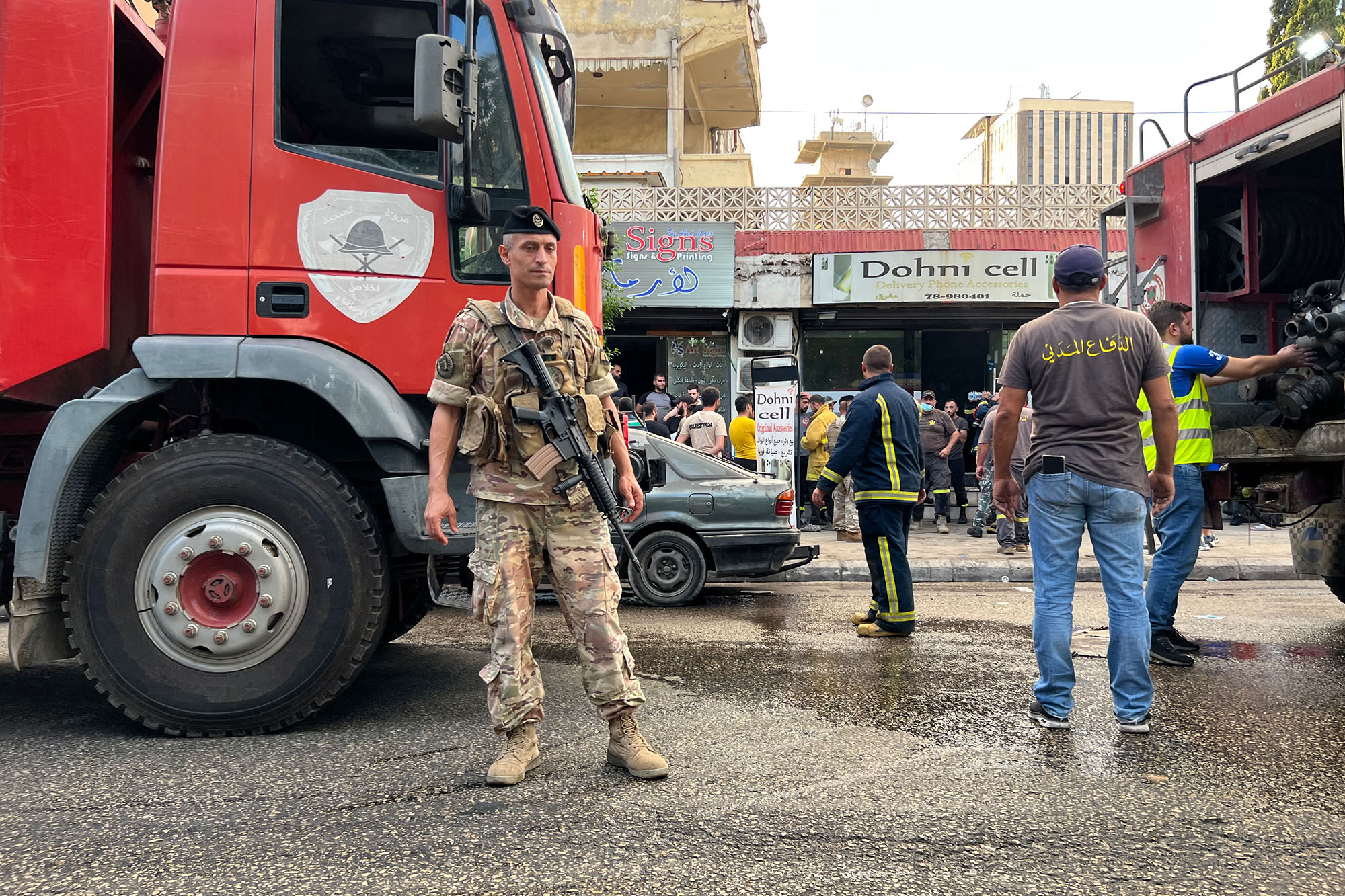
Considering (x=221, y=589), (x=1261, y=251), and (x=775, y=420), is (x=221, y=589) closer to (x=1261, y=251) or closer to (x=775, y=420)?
(x=1261, y=251)

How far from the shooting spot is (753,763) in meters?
3.61

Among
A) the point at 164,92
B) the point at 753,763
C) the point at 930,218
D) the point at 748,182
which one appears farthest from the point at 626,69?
the point at 753,763

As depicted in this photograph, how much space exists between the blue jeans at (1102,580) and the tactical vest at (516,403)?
6.09 feet

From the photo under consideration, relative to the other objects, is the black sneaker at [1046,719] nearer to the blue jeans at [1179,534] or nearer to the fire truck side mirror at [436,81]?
the blue jeans at [1179,534]

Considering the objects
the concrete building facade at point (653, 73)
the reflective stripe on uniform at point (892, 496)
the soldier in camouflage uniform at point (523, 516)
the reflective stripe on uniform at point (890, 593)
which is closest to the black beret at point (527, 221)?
the soldier in camouflage uniform at point (523, 516)

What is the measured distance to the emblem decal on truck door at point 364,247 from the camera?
4047mm

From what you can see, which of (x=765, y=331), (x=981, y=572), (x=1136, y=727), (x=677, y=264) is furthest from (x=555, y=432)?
(x=765, y=331)

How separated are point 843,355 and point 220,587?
15.5 metres

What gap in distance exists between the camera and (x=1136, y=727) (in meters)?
3.97

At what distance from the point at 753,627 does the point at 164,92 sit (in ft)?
14.9

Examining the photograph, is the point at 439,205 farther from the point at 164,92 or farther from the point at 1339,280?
the point at 1339,280

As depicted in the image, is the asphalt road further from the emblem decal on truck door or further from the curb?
the curb

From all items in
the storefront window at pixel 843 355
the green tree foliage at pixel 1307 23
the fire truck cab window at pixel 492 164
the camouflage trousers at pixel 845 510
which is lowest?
the camouflage trousers at pixel 845 510

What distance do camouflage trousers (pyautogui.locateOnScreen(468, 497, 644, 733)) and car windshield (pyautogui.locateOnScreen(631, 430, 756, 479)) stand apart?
4.48 meters
